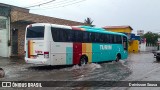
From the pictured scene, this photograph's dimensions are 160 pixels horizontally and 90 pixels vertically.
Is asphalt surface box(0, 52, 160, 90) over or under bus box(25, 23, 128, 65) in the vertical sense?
under

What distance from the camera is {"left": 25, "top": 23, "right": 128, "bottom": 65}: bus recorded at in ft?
59.6

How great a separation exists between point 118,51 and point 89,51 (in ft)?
19.9

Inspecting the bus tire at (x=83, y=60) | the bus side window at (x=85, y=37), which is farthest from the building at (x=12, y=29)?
the bus tire at (x=83, y=60)

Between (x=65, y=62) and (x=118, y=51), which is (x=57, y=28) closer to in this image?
(x=65, y=62)

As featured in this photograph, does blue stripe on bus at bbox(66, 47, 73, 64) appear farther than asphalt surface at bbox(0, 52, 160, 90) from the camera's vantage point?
Yes

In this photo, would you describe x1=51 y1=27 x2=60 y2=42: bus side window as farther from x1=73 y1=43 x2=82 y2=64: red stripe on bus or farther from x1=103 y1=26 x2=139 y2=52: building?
x1=103 y1=26 x2=139 y2=52: building

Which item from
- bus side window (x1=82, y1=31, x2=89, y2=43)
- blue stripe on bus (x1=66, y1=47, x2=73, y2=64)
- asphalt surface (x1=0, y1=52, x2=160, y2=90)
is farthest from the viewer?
bus side window (x1=82, y1=31, x2=89, y2=43)

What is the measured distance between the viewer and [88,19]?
81438mm

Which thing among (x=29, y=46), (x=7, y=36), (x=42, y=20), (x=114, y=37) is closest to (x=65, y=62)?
(x=29, y=46)

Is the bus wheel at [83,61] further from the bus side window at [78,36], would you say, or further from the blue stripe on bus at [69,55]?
the bus side window at [78,36]

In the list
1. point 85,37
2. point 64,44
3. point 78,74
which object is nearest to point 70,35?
point 64,44

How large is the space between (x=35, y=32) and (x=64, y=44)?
2073 millimetres

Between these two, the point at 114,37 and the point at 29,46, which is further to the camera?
the point at 114,37

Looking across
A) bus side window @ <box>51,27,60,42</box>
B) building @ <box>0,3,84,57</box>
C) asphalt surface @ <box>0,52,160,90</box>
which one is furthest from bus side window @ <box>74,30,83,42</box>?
building @ <box>0,3,84,57</box>
